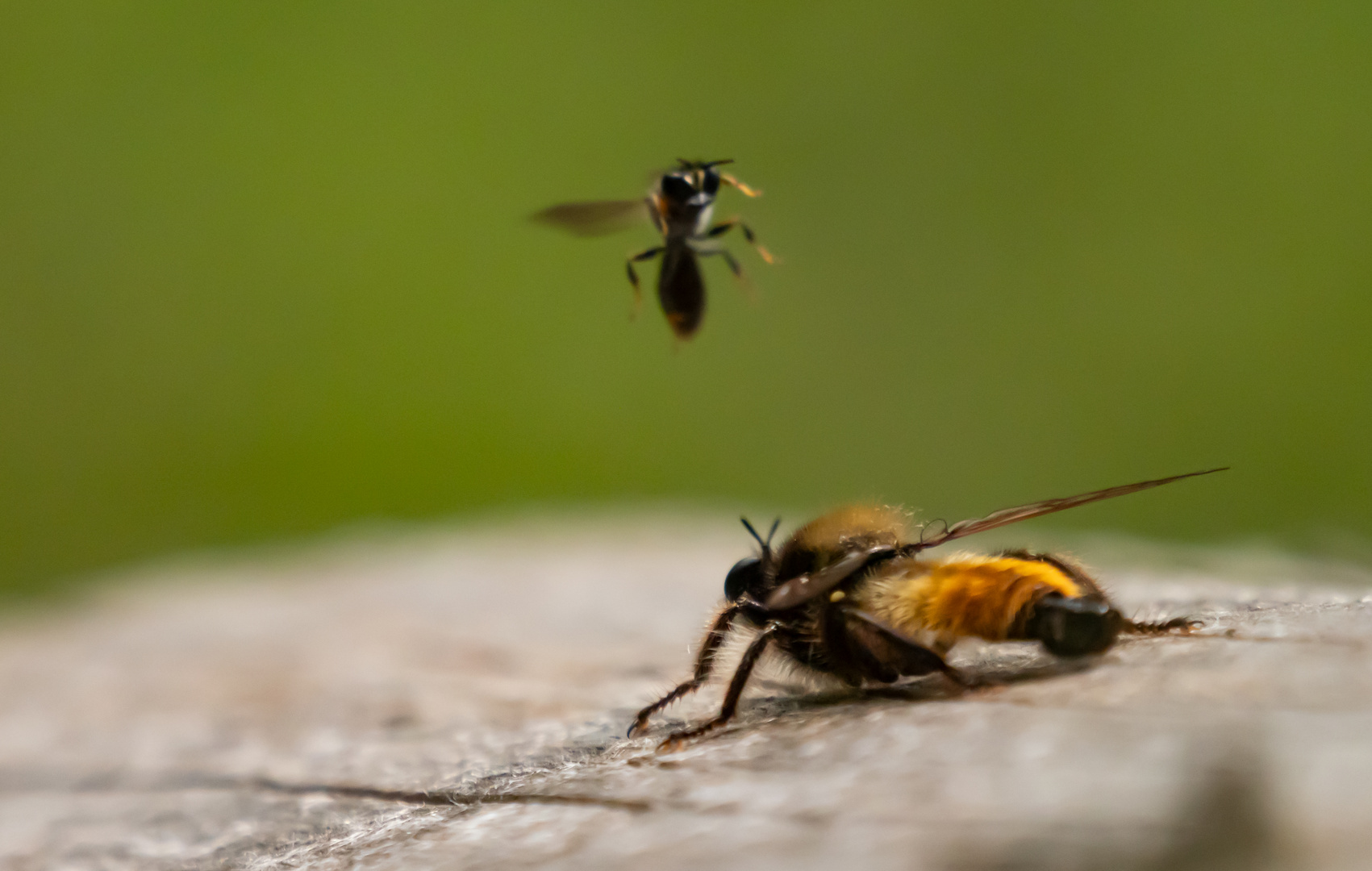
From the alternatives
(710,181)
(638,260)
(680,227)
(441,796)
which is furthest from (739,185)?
(441,796)

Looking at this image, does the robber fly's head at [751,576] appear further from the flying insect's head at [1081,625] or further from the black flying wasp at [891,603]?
the flying insect's head at [1081,625]

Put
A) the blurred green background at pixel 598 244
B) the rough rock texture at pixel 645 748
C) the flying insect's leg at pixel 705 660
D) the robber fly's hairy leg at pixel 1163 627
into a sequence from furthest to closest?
the blurred green background at pixel 598 244, the flying insect's leg at pixel 705 660, the robber fly's hairy leg at pixel 1163 627, the rough rock texture at pixel 645 748

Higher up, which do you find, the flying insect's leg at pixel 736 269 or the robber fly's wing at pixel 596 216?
the robber fly's wing at pixel 596 216

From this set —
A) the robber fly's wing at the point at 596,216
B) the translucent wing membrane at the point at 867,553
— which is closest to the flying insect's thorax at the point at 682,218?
the robber fly's wing at the point at 596,216

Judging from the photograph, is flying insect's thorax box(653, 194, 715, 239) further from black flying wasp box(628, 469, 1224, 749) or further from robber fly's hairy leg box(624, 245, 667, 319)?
black flying wasp box(628, 469, 1224, 749)

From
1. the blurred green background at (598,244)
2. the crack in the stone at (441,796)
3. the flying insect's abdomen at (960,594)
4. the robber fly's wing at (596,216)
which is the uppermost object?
the blurred green background at (598,244)

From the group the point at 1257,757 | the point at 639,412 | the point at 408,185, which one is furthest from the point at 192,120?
the point at 1257,757

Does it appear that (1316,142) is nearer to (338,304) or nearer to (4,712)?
(338,304)

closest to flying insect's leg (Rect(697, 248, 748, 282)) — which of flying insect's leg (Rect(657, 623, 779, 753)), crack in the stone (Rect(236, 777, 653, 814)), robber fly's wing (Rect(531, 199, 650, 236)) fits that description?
robber fly's wing (Rect(531, 199, 650, 236))

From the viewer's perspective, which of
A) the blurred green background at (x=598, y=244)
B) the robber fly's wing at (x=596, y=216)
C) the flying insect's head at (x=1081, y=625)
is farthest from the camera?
the blurred green background at (x=598, y=244)
